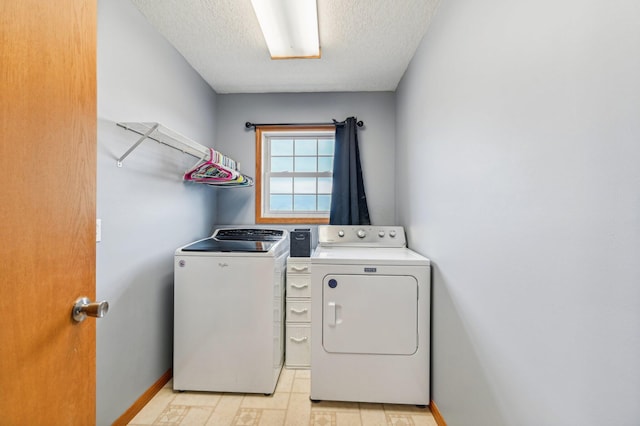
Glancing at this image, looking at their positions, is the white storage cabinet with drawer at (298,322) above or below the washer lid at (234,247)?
below

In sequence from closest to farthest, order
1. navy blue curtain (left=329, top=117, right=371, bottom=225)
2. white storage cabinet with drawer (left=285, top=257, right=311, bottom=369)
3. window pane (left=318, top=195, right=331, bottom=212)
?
white storage cabinet with drawer (left=285, top=257, right=311, bottom=369), navy blue curtain (left=329, top=117, right=371, bottom=225), window pane (left=318, top=195, right=331, bottom=212)

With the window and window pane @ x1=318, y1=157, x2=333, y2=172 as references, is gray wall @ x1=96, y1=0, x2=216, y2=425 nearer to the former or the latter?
the window

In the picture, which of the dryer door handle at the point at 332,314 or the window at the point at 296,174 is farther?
the window at the point at 296,174

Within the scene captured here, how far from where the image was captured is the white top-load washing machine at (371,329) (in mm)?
1767

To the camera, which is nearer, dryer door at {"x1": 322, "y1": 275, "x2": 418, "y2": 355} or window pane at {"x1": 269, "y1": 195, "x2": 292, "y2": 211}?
dryer door at {"x1": 322, "y1": 275, "x2": 418, "y2": 355}

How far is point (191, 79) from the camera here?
2.38 meters

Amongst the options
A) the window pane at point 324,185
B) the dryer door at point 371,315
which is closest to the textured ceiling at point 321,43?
the window pane at point 324,185

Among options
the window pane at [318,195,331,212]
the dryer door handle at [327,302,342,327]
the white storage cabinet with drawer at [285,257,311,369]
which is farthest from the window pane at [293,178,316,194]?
the dryer door handle at [327,302,342,327]

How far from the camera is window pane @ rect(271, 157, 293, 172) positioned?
3074 mm

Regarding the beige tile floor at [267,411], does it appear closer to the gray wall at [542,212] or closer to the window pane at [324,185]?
the gray wall at [542,212]

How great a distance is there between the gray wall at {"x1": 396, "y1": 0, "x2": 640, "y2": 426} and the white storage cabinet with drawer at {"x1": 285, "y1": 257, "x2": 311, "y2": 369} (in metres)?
1.09

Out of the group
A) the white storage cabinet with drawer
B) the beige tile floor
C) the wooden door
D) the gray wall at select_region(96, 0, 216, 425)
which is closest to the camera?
the wooden door

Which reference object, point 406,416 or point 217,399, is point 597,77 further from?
point 217,399

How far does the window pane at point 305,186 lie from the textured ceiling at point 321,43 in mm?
918
